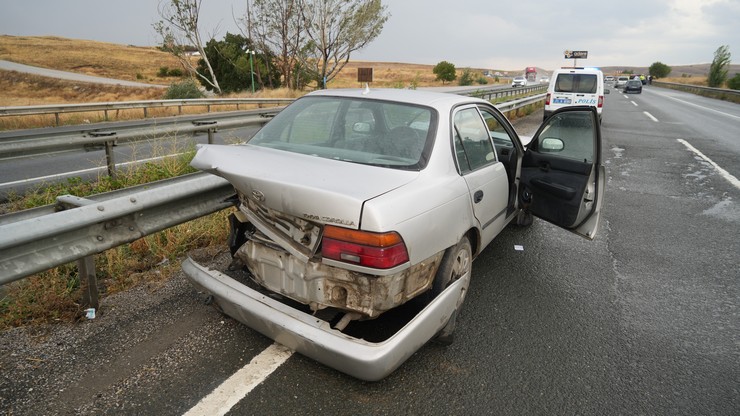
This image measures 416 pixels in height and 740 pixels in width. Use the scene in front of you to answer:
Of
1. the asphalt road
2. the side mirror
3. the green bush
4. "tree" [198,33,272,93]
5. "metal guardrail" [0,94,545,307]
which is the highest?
"tree" [198,33,272,93]

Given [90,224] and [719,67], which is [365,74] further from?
[719,67]

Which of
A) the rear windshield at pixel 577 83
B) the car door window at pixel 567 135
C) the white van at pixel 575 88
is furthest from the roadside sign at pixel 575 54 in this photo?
the car door window at pixel 567 135

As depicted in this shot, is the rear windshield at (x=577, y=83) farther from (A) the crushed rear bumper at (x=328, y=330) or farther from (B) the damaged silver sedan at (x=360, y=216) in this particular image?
(A) the crushed rear bumper at (x=328, y=330)

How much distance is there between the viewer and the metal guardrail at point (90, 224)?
7.75ft

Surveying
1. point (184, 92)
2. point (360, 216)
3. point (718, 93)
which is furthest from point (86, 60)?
point (360, 216)

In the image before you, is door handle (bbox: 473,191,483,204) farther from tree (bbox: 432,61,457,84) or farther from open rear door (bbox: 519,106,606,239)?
tree (bbox: 432,61,457,84)

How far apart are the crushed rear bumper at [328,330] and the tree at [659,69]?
131451 millimetres

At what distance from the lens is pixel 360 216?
7.41 feet

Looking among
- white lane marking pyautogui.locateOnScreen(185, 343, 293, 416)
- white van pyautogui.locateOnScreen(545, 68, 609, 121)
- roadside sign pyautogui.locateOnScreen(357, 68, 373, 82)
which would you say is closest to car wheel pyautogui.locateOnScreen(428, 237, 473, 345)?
white lane marking pyautogui.locateOnScreen(185, 343, 293, 416)

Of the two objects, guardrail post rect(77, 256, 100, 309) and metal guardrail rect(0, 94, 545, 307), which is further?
guardrail post rect(77, 256, 100, 309)

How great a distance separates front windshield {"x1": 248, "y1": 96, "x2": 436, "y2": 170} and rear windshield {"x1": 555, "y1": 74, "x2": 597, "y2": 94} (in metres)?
13.6

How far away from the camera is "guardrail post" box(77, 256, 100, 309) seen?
304 centimetres

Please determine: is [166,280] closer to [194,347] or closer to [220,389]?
[194,347]

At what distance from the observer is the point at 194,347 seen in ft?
9.26
